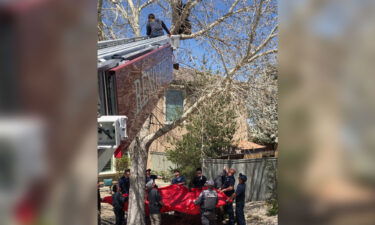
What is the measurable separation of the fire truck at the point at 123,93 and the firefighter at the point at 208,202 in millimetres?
3869

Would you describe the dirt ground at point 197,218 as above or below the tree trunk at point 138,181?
below

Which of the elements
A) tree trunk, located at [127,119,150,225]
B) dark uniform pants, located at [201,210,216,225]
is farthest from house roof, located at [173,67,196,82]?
dark uniform pants, located at [201,210,216,225]

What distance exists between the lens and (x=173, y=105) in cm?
899

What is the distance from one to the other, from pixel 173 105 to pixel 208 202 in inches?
92.6

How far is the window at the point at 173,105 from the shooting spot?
8.70m

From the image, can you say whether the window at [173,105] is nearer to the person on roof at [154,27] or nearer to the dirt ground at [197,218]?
the person on roof at [154,27]

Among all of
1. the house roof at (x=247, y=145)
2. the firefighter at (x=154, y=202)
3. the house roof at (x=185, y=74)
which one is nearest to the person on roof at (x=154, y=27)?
the house roof at (x=185, y=74)

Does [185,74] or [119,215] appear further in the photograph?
[119,215]

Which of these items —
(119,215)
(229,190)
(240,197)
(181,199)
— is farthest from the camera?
(229,190)

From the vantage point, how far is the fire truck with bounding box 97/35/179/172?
9.04 feet

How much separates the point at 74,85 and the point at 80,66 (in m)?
0.06

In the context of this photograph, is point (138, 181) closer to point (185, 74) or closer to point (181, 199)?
point (181, 199)

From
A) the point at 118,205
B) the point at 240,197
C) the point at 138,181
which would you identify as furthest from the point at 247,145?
the point at 138,181

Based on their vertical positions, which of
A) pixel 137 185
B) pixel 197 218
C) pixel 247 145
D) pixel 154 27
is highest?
pixel 154 27
